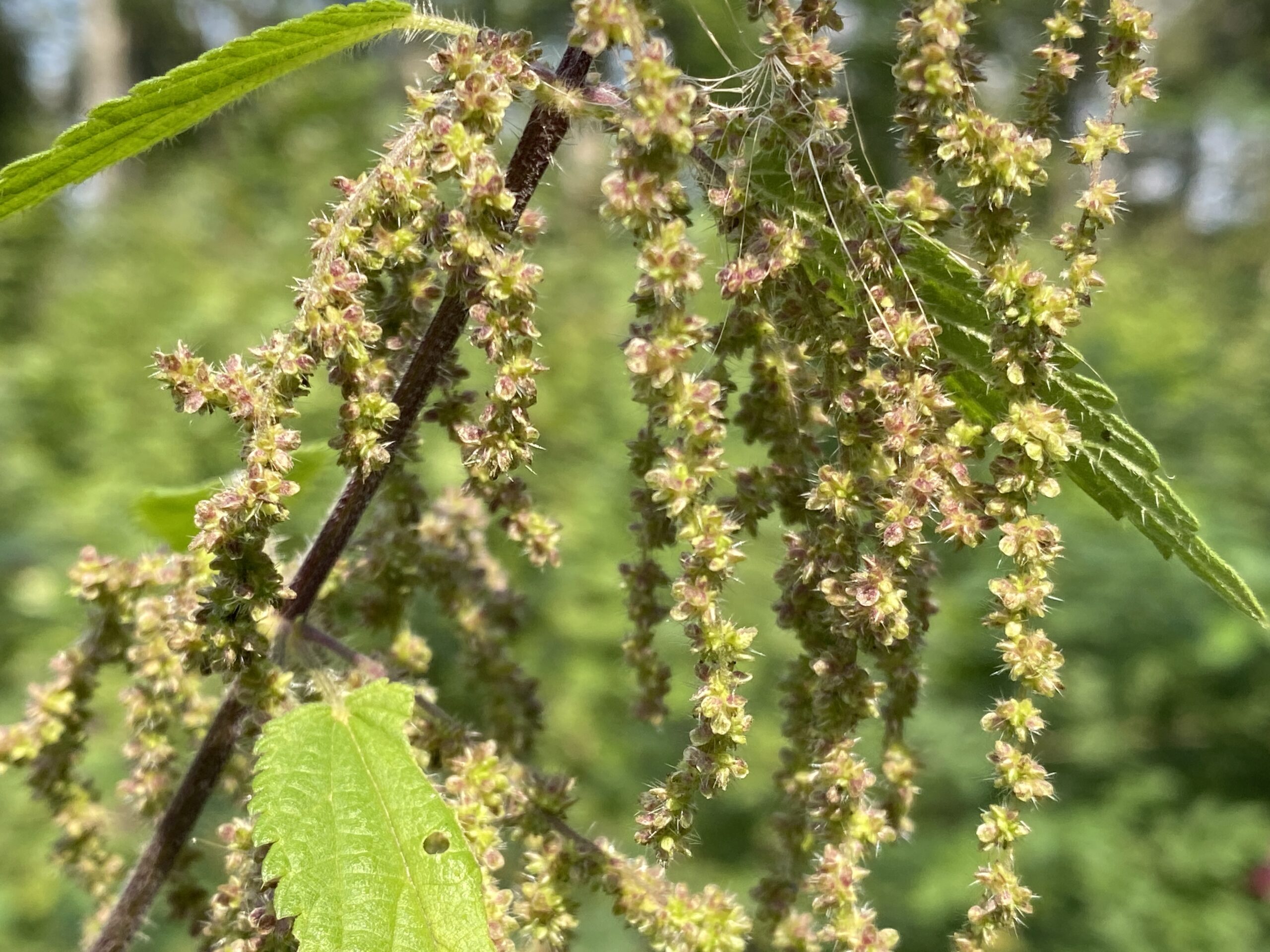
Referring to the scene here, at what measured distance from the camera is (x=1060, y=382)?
1.25 meters

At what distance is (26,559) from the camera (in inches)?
217

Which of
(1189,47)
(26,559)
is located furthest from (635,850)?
(1189,47)

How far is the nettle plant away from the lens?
1121 mm

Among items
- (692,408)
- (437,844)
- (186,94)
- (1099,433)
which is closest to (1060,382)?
(1099,433)

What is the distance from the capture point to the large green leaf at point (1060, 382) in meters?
1.22

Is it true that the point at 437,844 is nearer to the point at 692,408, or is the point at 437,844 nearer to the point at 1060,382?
the point at 692,408

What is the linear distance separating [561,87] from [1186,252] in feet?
59.0

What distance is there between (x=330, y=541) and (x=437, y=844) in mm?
419

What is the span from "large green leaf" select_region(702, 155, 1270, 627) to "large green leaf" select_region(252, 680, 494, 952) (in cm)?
74

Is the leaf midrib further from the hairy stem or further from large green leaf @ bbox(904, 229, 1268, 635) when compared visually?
large green leaf @ bbox(904, 229, 1268, 635)

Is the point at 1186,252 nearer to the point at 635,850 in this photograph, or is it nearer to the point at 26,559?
the point at 635,850

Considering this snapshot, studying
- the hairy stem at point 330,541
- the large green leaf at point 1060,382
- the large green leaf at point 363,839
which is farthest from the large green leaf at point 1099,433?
the large green leaf at point 363,839

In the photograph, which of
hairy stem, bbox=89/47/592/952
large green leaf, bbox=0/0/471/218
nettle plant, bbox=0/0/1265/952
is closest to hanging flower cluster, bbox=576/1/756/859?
nettle plant, bbox=0/0/1265/952

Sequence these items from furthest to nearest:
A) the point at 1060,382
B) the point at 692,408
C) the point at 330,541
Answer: the point at 330,541
the point at 1060,382
the point at 692,408
